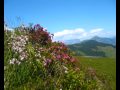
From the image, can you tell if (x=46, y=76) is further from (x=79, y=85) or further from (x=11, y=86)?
(x=11, y=86)

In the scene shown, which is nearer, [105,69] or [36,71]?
[36,71]

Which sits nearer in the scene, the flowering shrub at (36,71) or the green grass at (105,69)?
the flowering shrub at (36,71)

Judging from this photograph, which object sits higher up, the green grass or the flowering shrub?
the flowering shrub

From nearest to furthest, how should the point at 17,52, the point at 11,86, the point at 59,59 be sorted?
1. the point at 11,86
2. the point at 17,52
3. the point at 59,59

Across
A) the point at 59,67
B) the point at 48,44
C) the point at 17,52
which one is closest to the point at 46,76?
the point at 59,67

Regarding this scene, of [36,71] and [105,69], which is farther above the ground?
[36,71]

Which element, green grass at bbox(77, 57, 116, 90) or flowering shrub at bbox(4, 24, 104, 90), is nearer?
flowering shrub at bbox(4, 24, 104, 90)

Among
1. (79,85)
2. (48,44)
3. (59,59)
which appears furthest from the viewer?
(48,44)

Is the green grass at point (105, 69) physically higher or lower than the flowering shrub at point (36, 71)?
lower

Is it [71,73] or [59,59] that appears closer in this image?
[71,73]

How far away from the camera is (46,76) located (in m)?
7.14
